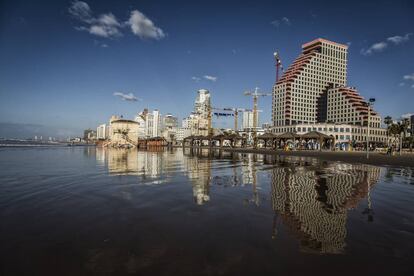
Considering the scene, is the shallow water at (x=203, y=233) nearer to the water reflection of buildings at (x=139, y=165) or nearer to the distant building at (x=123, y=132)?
the water reflection of buildings at (x=139, y=165)

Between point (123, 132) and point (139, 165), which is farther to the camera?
point (123, 132)

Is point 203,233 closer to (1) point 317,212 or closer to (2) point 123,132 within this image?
(1) point 317,212

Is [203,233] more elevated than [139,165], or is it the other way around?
[203,233]

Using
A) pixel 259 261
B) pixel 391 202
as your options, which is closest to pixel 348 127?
pixel 391 202

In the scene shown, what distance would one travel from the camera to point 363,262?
15.5ft

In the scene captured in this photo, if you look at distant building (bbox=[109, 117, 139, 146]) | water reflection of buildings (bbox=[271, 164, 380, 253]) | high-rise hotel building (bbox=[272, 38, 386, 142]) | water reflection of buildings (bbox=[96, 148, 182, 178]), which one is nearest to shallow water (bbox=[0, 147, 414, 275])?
water reflection of buildings (bbox=[271, 164, 380, 253])

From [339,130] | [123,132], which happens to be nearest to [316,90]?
[339,130]

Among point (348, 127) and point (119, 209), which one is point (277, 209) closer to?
point (119, 209)

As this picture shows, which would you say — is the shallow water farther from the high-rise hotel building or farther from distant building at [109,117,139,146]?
the high-rise hotel building

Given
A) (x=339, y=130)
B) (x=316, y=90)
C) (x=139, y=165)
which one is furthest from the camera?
(x=316, y=90)

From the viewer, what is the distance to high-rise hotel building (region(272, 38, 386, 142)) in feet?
543

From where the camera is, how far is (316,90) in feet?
601

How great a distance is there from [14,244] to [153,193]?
6055 millimetres

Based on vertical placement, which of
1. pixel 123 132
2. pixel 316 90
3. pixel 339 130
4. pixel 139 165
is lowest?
pixel 139 165
